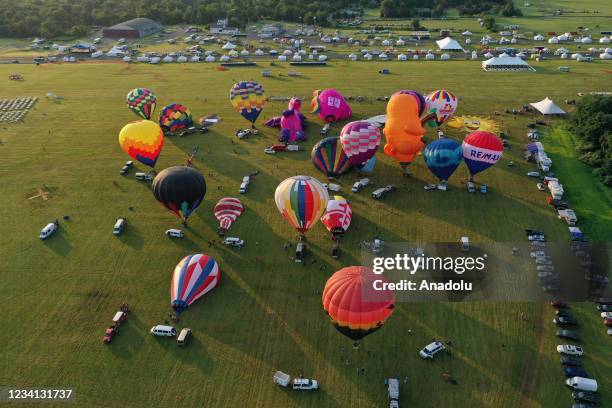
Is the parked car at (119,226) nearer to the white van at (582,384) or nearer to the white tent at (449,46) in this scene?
the white van at (582,384)

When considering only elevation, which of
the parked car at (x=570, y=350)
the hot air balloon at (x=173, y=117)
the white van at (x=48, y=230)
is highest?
the hot air balloon at (x=173, y=117)

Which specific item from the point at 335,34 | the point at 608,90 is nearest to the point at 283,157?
the point at 608,90

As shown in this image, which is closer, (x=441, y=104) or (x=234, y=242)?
(x=234, y=242)

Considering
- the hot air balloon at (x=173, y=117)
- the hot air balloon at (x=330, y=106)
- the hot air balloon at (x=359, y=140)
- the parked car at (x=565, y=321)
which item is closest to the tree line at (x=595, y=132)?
the parked car at (x=565, y=321)

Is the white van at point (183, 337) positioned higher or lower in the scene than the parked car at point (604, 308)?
lower

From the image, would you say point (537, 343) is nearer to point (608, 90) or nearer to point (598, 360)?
point (598, 360)

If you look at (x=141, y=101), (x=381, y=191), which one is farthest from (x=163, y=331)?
(x=141, y=101)

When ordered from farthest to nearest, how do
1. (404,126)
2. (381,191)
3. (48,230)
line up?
(404,126) → (381,191) → (48,230)

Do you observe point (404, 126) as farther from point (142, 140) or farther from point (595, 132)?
point (142, 140)

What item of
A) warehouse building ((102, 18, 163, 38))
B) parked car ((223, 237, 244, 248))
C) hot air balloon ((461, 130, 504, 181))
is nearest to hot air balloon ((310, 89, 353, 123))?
hot air balloon ((461, 130, 504, 181))
